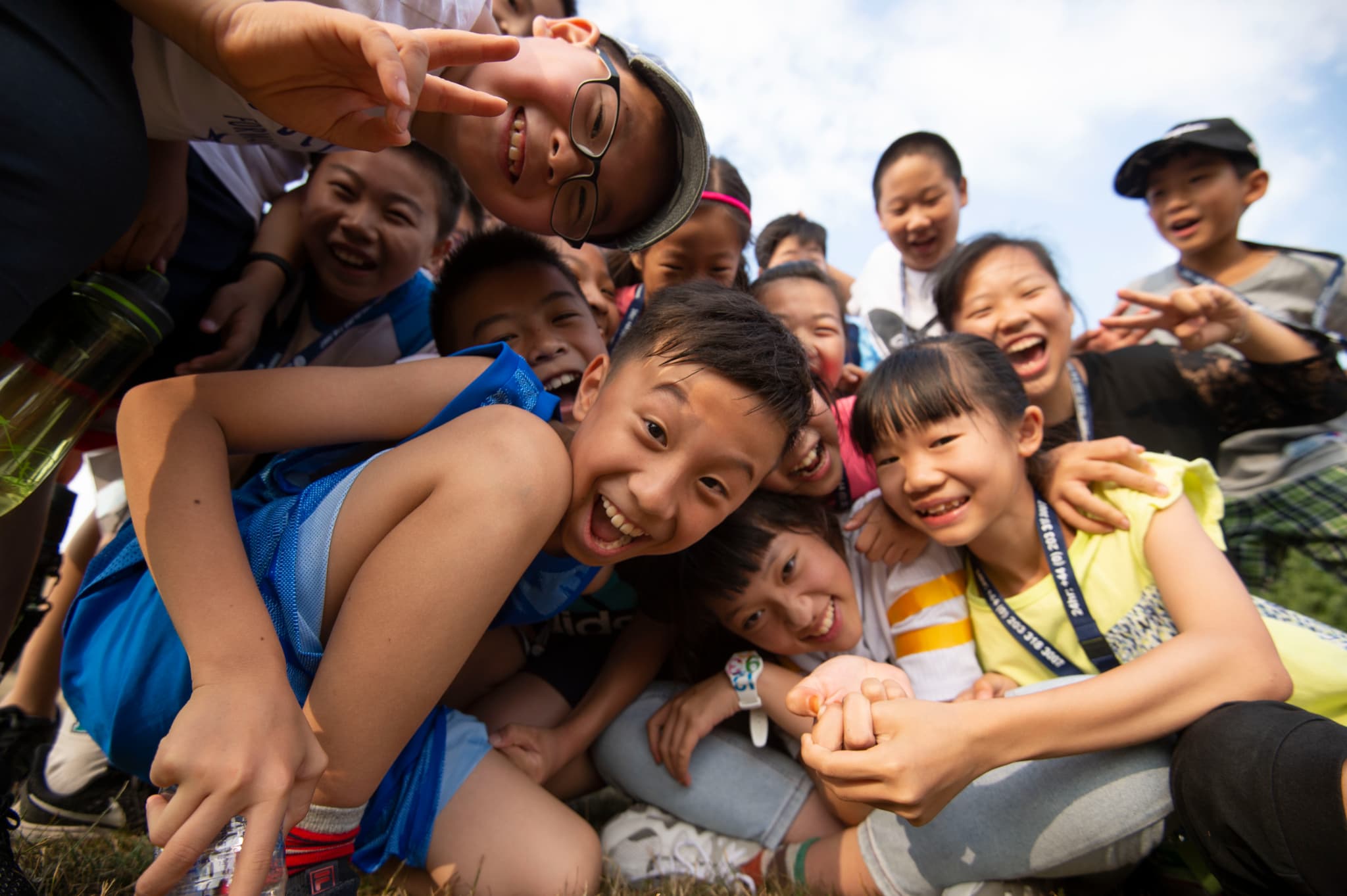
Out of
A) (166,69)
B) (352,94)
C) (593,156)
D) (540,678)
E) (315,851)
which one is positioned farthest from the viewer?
(540,678)

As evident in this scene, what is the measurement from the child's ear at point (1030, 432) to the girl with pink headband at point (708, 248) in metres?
1.00

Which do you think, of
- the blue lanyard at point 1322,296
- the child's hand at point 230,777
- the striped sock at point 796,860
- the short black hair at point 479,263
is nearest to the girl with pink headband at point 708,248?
the short black hair at point 479,263

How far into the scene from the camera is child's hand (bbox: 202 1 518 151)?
39.0 inches

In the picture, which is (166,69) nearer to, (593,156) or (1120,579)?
(593,156)

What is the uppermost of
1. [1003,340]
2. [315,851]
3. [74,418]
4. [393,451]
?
[1003,340]

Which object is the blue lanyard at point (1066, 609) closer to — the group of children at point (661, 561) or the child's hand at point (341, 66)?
the group of children at point (661, 561)

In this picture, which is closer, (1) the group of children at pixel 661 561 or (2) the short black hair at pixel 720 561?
(1) the group of children at pixel 661 561

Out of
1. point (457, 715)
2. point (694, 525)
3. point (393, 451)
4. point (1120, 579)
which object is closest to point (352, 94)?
point (393, 451)

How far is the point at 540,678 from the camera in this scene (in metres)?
2.25

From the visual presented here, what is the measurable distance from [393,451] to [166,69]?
93cm

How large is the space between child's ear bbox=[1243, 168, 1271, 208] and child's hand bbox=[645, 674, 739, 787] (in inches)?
127

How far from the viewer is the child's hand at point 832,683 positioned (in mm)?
1396

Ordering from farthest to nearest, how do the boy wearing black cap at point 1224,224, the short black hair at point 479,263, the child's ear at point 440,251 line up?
the boy wearing black cap at point 1224,224 < the child's ear at point 440,251 < the short black hair at point 479,263

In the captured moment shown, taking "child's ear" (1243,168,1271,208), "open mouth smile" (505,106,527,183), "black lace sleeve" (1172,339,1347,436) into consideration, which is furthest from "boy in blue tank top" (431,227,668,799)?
"child's ear" (1243,168,1271,208)
